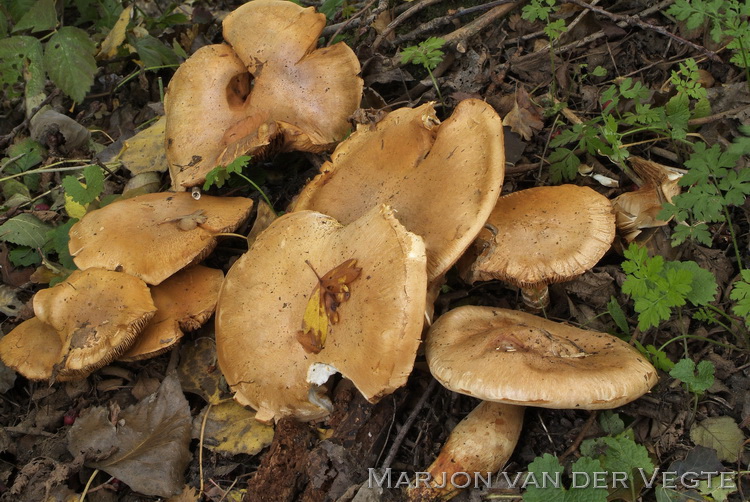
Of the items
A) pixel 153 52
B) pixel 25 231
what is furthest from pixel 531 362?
pixel 153 52

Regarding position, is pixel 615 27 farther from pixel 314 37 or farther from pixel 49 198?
pixel 49 198

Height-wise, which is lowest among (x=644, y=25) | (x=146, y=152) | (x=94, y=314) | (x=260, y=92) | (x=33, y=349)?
(x=33, y=349)

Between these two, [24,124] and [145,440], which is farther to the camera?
[24,124]

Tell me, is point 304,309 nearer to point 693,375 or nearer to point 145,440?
point 145,440

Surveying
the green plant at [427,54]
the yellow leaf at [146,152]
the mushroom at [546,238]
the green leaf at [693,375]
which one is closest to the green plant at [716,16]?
the mushroom at [546,238]

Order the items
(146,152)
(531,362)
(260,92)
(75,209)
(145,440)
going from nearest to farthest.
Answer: (531,362)
(145,440)
(260,92)
(75,209)
(146,152)

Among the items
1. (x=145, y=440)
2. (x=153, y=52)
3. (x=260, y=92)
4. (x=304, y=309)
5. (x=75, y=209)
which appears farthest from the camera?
(x=153, y=52)
